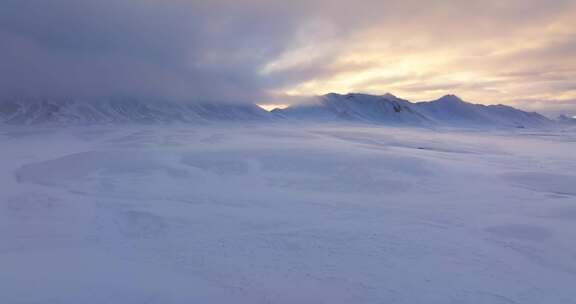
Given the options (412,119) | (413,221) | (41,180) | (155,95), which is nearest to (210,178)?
(41,180)

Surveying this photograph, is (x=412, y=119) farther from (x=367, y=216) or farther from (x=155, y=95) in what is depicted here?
(x=367, y=216)

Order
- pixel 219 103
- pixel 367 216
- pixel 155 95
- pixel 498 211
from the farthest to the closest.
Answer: pixel 219 103 < pixel 155 95 < pixel 498 211 < pixel 367 216

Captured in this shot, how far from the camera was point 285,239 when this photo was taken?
7.36 meters

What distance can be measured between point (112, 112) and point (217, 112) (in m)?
36.4

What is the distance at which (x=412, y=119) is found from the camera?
506 ft

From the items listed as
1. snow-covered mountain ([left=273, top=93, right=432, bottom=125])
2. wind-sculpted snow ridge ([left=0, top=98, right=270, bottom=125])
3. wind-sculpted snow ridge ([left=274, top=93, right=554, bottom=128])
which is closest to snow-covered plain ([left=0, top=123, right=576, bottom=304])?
wind-sculpted snow ridge ([left=0, top=98, right=270, bottom=125])

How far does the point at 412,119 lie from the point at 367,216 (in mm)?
155861

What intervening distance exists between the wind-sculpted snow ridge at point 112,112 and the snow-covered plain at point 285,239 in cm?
8772

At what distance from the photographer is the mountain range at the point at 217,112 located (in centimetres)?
9431

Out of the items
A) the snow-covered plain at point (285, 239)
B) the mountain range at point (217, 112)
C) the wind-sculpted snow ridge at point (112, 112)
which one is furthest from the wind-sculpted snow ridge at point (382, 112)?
the snow-covered plain at point (285, 239)

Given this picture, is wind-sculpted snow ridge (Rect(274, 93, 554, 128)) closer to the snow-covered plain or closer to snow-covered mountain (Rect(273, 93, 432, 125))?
snow-covered mountain (Rect(273, 93, 432, 125))

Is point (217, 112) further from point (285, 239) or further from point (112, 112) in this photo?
point (285, 239)

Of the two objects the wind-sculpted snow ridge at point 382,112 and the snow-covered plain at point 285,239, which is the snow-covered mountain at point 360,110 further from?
the snow-covered plain at point 285,239

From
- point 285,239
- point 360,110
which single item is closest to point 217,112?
point 360,110
